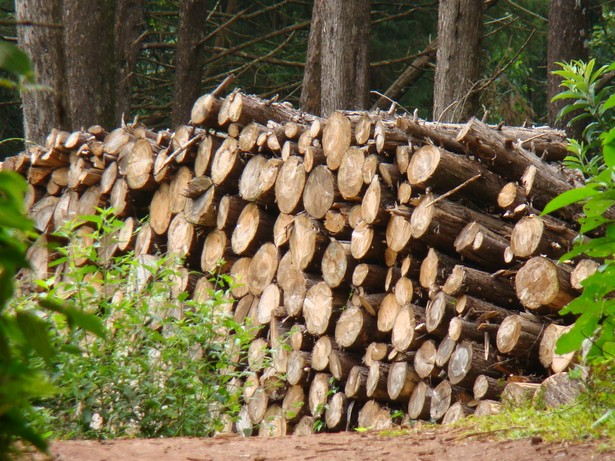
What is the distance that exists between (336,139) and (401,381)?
1534 millimetres

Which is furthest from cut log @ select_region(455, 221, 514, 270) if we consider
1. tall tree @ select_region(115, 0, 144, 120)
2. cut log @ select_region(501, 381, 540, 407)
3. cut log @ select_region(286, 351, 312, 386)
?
tall tree @ select_region(115, 0, 144, 120)

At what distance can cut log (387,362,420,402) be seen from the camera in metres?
4.86

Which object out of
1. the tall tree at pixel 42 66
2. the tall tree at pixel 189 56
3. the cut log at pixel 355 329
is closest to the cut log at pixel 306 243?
the cut log at pixel 355 329

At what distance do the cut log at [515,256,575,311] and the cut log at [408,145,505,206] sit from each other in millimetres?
664

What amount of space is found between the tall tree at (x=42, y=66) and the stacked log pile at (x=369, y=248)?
9.37 ft

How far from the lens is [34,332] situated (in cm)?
129

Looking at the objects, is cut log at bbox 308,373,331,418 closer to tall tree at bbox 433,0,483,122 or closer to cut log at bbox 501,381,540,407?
cut log at bbox 501,381,540,407

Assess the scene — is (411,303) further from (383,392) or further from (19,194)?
(19,194)

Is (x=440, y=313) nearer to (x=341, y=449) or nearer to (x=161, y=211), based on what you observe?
(x=341, y=449)

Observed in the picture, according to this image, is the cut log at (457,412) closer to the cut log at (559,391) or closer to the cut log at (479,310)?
the cut log at (479,310)

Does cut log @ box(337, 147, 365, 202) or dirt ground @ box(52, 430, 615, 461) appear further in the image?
cut log @ box(337, 147, 365, 202)

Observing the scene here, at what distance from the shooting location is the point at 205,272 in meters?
6.05

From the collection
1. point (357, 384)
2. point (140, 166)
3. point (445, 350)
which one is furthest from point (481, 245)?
point (140, 166)

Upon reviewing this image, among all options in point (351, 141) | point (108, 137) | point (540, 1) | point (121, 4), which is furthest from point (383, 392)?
point (540, 1)
